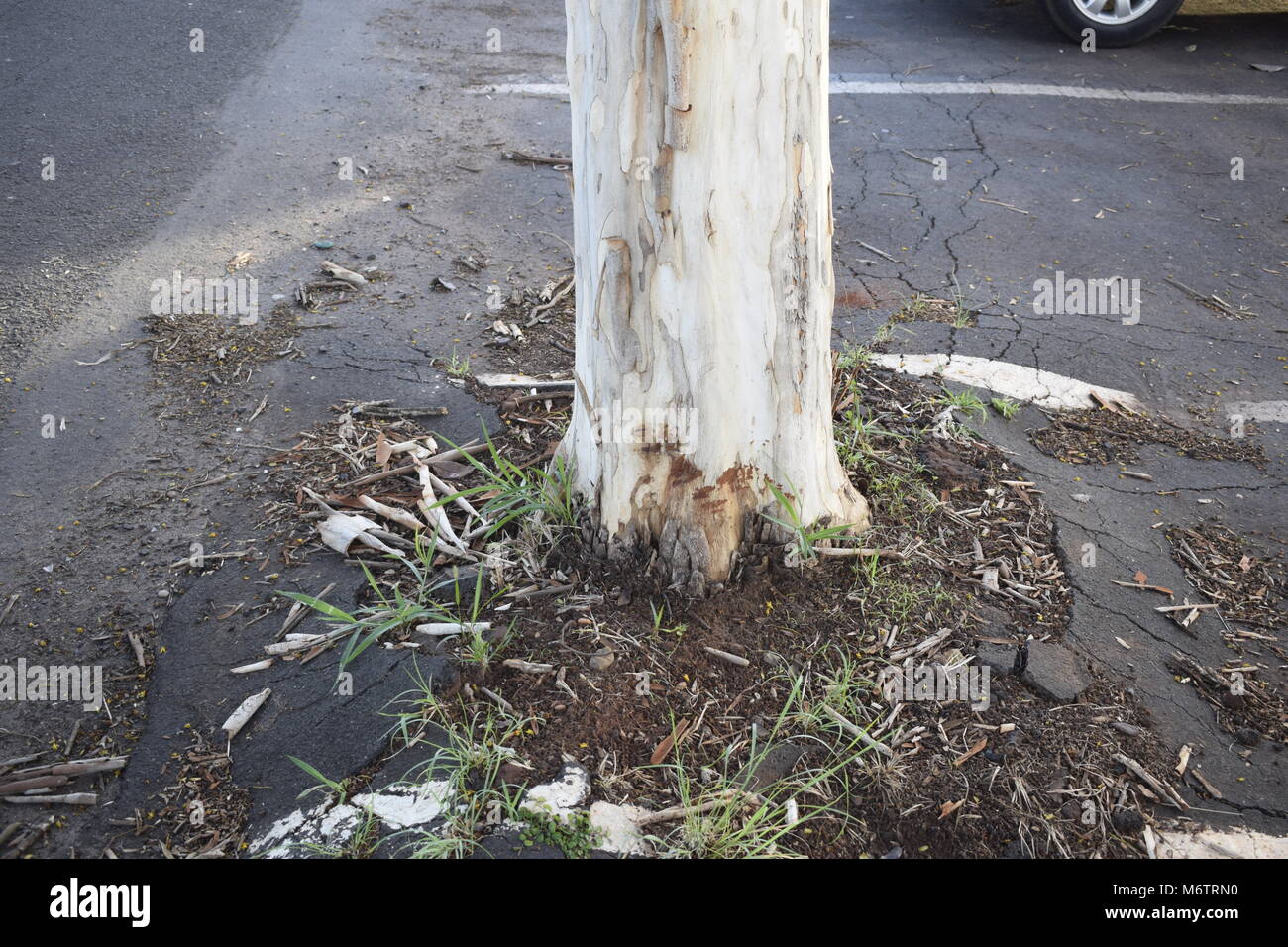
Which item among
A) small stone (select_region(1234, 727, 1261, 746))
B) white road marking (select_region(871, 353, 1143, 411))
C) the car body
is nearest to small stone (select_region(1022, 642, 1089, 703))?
small stone (select_region(1234, 727, 1261, 746))

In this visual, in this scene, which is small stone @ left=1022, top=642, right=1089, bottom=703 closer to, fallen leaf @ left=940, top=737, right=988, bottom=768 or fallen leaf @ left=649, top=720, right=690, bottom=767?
fallen leaf @ left=940, top=737, right=988, bottom=768

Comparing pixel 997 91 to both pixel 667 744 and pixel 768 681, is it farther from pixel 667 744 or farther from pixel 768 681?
pixel 667 744

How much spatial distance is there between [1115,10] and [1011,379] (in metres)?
5.39

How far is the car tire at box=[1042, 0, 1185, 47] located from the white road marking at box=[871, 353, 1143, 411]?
202 inches

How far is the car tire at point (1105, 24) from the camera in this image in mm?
7645

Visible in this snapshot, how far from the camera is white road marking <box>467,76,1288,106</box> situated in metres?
6.93

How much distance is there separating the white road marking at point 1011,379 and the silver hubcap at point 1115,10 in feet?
17.0

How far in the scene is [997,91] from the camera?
279 inches

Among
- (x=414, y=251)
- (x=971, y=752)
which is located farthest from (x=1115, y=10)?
(x=971, y=752)

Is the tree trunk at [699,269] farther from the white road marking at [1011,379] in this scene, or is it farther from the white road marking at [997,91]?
the white road marking at [997,91]

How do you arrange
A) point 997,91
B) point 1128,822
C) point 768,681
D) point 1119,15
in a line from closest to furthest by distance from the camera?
point 1128,822
point 768,681
point 997,91
point 1119,15

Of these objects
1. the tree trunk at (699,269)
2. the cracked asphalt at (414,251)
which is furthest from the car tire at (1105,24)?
the tree trunk at (699,269)

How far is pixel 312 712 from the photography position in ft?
8.61

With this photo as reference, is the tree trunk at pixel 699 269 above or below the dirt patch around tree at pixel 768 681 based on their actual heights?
above
